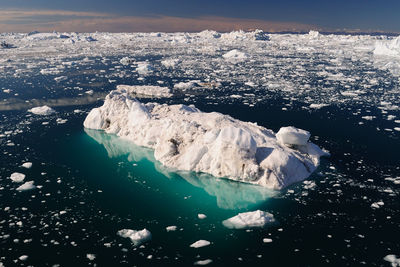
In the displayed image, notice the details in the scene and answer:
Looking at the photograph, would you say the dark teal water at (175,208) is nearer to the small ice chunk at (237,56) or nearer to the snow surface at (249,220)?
the snow surface at (249,220)

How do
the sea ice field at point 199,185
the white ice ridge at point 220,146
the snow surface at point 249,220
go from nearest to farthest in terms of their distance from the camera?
the sea ice field at point 199,185, the snow surface at point 249,220, the white ice ridge at point 220,146

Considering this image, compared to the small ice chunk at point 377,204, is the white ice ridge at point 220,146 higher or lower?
higher

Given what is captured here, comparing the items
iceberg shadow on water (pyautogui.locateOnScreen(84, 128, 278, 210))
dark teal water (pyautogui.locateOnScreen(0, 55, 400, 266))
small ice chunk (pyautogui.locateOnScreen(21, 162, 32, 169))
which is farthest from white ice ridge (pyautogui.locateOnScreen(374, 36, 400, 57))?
small ice chunk (pyautogui.locateOnScreen(21, 162, 32, 169))

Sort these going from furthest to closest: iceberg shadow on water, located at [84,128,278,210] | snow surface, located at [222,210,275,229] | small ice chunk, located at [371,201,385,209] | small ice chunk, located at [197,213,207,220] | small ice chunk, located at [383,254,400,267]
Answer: iceberg shadow on water, located at [84,128,278,210] < small ice chunk, located at [371,201,385,209] < small ice chunk, located at [197,213,207,220] < snow surface, located at [222,210,275,229] < small ice chunk, located at [383,254,400,267]

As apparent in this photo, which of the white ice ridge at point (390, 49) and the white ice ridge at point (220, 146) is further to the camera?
the white ice ridge at point (390, 49)

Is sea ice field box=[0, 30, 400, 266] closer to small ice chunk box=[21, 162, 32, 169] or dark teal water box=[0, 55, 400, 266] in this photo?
dark teal water box=[0, 55, 400, 266]

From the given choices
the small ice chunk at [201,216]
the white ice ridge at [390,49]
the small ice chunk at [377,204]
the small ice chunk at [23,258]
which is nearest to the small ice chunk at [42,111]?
the small ice chunk at [23,258]
